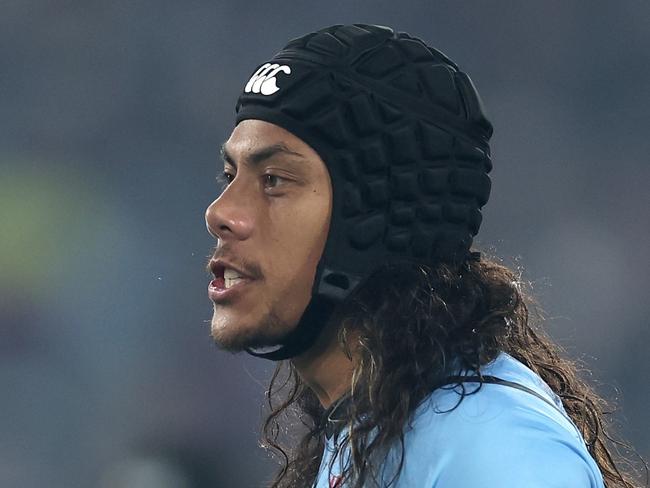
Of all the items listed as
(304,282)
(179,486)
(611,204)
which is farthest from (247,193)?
(611,204)

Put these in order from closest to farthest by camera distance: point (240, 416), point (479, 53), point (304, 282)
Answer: point (304, 282)
point (240, 416)
point (479, 53)

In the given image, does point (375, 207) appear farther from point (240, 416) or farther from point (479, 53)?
point (479, 53)

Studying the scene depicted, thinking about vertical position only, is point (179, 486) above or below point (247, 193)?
below

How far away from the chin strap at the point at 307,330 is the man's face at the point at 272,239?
0.04 ft

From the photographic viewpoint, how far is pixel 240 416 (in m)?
5.79

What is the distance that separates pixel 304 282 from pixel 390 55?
0.47 metres

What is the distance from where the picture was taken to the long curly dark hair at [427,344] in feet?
6.03

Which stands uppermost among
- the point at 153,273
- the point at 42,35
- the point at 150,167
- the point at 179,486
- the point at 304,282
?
the point at 304,282

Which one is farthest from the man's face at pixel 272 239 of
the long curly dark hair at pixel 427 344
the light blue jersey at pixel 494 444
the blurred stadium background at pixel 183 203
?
the blurred stadium background at pixel 183 203

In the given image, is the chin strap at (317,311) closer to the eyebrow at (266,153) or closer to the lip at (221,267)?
the lip at (221,267)

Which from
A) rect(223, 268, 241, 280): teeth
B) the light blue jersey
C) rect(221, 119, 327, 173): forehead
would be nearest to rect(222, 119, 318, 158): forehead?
rect(221, 119, 327, 173): forehead

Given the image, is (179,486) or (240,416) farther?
(240,416)

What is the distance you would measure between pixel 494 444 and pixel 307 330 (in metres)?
0.50

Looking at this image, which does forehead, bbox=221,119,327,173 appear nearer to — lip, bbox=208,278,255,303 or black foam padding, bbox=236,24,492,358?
black foam padding, bbox=236,24,492,358
